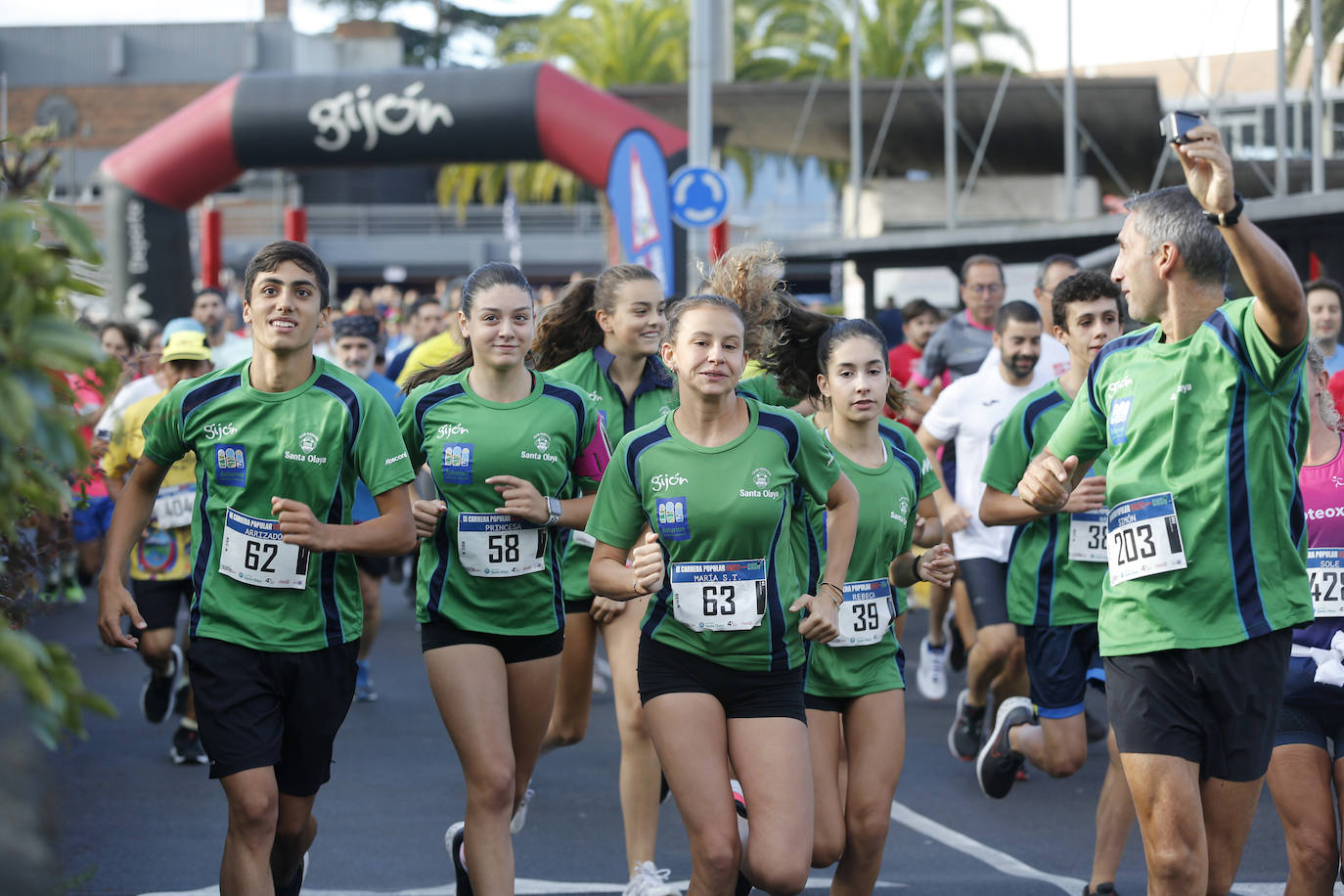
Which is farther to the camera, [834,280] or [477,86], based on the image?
[834,280]

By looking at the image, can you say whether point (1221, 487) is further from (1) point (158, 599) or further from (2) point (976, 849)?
(1) point (158, 599)

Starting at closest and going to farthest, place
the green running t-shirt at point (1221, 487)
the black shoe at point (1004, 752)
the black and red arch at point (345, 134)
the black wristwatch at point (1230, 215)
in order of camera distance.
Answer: the black wristwatch at point (1230, 215)
the green running t-shirt at point (1221, 487)
the black shoe at point (1004, 752)
the black and red arch at point (345, 134)

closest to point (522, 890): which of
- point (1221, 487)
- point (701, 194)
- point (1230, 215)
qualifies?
point (1221, 487)

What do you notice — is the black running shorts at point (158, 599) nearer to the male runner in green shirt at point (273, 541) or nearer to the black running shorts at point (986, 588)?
the male runner in green shirt at point (273, 541)

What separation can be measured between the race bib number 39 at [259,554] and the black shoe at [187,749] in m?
3.52

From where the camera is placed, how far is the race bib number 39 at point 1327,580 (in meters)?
4.67

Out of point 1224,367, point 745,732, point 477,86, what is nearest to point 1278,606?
point 1224,367

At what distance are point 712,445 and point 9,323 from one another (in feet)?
8.41

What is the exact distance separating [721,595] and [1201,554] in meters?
1.26

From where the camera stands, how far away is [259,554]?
4.54 m

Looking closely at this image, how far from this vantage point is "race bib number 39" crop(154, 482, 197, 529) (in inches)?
299

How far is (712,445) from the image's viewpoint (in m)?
4.49

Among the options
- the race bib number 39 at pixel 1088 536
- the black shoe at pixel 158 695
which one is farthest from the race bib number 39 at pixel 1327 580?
the black shoe at pixel 158 695

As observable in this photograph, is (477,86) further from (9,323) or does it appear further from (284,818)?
(9,323)
